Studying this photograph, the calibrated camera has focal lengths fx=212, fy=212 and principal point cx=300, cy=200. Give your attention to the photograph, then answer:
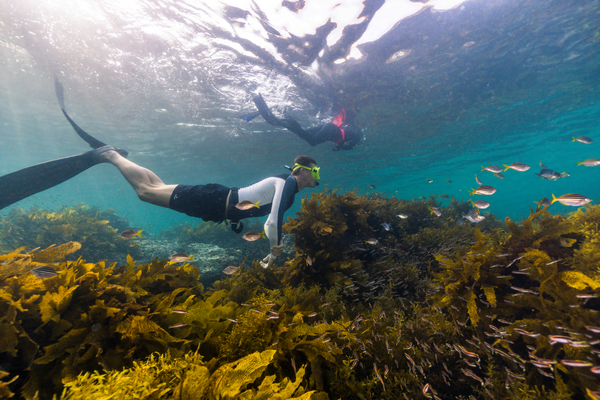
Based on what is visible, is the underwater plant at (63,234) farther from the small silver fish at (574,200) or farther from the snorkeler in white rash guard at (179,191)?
the small silver fish at (574,200)

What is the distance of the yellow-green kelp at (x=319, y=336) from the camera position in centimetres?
181

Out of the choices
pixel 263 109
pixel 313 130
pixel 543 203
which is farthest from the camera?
pixel 313 130

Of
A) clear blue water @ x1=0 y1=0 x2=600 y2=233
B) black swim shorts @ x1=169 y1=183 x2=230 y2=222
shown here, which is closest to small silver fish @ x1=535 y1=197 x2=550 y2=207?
clear blue water @ x1=0 y1=0 x2=600 y2=233

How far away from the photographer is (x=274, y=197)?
4.46m

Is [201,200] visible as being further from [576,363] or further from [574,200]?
[574,200]

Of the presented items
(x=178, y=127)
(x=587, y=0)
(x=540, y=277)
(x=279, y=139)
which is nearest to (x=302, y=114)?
(x=279, y=139)

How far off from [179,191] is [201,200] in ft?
1.54

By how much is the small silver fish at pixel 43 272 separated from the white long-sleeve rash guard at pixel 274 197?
2.92 m

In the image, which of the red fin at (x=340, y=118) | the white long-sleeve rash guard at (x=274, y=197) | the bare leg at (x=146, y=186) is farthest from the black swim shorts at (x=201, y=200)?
the red fin at (x=340, y=118)

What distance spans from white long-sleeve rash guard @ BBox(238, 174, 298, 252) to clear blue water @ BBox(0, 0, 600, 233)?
6.70 metres

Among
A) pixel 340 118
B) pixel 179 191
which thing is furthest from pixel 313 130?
pixel 179 191

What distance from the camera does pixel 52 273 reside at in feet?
8.63

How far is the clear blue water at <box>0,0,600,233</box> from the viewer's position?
822 cm

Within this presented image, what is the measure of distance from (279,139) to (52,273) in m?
17.5
